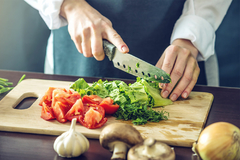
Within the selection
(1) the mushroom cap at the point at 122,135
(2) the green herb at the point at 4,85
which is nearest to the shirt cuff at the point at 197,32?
(1) the mushroom cap at the point at 122,135

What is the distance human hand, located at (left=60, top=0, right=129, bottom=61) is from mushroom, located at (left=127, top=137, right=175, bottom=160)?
0.91m

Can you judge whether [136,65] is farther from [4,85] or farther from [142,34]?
[4,85]

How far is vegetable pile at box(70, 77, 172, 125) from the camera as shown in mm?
1768

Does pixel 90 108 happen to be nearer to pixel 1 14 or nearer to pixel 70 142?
pixel 70 142

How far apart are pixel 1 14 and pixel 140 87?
260 cm

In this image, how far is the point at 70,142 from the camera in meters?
1.30

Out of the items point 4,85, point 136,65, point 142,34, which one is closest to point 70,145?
point 136,65

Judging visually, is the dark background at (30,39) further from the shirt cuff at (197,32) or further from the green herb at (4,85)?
the green herb at (4,85)

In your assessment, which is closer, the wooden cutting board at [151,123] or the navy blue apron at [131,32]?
the wooden cutting board at [151,123]

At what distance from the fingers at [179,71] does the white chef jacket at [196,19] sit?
21cm

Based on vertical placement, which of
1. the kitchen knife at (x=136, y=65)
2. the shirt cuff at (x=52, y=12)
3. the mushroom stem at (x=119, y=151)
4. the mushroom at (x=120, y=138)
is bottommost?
the mushroom stem at (x=119, y=151)

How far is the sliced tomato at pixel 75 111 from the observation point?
1.72 metres

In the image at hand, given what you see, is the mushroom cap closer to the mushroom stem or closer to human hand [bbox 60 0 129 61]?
the mushroom stem

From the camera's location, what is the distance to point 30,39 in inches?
155
